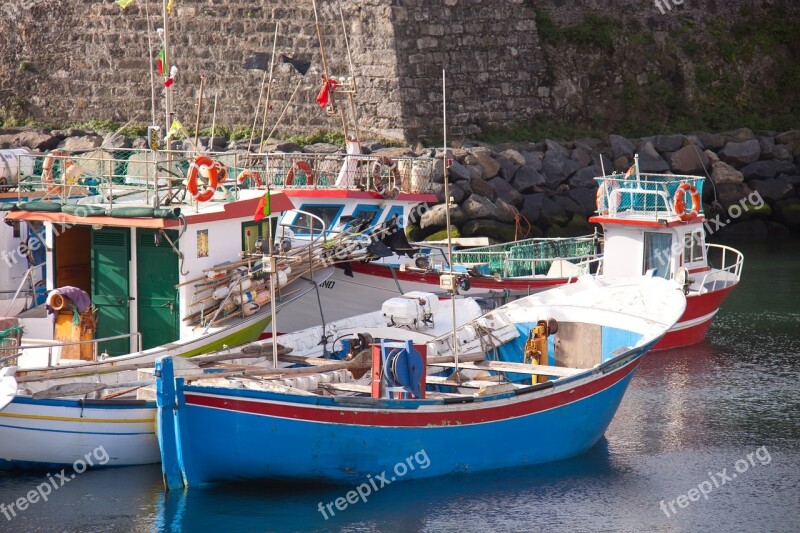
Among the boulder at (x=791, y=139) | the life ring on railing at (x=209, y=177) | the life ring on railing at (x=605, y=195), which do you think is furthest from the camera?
the boulder at (x=791, y=139)

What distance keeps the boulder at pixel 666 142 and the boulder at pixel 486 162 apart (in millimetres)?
4295

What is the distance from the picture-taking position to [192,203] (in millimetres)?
15773

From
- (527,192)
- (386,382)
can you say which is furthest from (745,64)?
(386,382)

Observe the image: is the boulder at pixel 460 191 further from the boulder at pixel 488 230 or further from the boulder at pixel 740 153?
the boulder at pixel 740 153

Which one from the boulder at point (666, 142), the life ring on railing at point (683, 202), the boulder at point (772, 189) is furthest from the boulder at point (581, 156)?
the life ring on railing at point (683, 202)

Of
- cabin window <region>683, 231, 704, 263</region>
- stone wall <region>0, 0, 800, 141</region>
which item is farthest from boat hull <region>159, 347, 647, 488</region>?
stone wall <region>0, 0, 800, 141</region>

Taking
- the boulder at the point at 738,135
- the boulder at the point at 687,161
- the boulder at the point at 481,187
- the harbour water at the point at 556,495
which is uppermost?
the boulder at the point at 738,135

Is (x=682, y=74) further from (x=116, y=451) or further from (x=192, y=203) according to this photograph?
(x=116, y=451)

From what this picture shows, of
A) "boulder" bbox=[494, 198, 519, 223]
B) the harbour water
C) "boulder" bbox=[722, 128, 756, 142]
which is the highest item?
"boulder" bbox=[722, 128, 756, 142]

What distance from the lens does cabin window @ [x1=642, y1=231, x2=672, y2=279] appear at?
65.5 feet

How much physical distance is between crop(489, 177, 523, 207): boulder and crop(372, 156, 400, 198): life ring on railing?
740 centimetres

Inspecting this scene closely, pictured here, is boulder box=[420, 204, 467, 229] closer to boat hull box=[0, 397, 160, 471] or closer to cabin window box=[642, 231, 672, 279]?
cabin window box=[642, 231, 672, 279]

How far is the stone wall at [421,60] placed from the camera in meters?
29.2

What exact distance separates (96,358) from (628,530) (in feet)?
19.6
